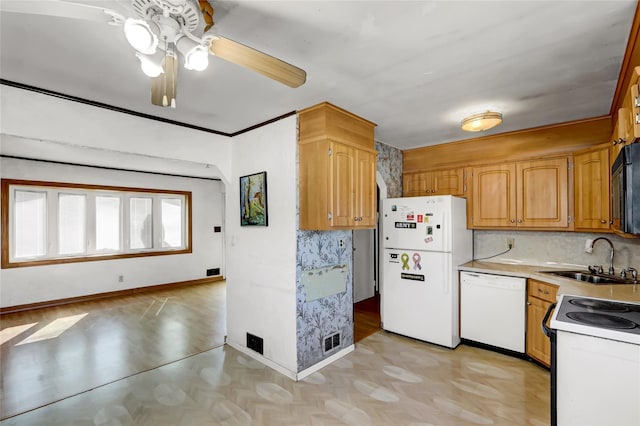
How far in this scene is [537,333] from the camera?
9.72ft

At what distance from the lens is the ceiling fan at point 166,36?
1.09m

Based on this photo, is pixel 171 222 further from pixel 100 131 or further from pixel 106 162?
pixel 100 131

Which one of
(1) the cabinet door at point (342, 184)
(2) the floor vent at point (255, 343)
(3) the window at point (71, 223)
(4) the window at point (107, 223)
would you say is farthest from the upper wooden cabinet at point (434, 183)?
(3) the window at point (71, 223)

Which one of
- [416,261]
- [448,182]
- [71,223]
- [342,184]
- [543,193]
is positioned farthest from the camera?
[71,223]

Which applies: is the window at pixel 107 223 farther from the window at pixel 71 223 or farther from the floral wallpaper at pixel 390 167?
the floral wallpaper at pixel 390 167

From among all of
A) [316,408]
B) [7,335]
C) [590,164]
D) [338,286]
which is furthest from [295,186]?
[7,335]

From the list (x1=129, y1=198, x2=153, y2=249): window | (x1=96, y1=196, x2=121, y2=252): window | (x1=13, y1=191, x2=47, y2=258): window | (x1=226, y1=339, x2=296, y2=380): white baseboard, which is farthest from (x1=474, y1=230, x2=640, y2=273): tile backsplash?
(x1=13, y1=191, x2=47, y2=258): window

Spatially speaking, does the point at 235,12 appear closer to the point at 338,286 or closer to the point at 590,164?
the point at 338,286

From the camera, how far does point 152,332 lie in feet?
13.0

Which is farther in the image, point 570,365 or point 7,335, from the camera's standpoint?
point 7,335

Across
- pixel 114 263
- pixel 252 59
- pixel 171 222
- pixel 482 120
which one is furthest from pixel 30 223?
pixel 482 120

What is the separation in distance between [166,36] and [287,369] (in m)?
2.73

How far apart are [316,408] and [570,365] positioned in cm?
170

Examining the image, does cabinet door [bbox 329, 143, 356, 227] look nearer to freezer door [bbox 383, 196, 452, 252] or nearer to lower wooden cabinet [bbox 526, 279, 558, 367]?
freezer door [bbox 383, 196, 452, 252]
